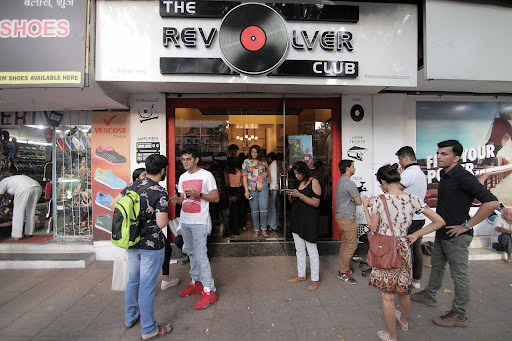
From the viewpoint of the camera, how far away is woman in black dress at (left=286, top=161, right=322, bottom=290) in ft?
12.2

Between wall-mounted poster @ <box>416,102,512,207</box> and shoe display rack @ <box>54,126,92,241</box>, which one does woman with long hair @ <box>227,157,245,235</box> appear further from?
wall-mounted poster @ <box>416,102,512,207</box>

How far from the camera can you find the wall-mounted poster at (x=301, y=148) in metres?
5.61

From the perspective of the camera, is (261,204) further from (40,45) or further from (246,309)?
(40,45)

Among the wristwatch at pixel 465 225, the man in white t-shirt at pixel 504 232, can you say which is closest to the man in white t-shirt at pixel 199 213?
the wristwatch at pixel 465 225

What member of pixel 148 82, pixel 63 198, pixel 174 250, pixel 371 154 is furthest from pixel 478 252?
pixel 63 198

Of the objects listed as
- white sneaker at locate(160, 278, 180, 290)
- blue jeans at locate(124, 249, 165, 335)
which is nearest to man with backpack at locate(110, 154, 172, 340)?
blue jeans at locate(124, 249, 165, 335)

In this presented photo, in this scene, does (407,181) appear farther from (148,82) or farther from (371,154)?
(148,82)

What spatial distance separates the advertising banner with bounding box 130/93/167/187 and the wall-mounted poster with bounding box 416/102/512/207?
5.26m

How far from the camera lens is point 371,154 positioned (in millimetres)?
5246

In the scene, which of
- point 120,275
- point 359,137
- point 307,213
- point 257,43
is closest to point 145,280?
point 120,275

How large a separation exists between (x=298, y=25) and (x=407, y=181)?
288 centimetres

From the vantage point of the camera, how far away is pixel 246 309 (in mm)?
3344

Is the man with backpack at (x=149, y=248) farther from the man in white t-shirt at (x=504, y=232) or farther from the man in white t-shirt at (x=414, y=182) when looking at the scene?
the man in white t-shirt at (x=504, y=232)

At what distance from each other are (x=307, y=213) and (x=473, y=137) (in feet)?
15.0
